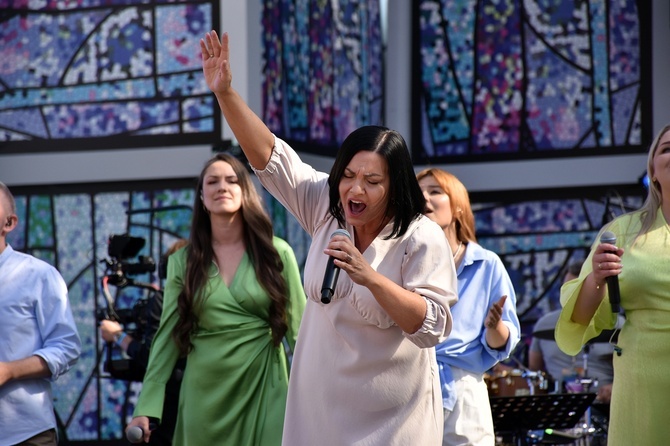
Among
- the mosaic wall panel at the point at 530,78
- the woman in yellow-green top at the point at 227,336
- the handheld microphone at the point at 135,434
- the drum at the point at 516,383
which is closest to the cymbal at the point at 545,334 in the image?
the drum at the point at 516,383

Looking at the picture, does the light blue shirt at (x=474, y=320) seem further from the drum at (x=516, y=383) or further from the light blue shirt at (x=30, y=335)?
the light blue shirt at (x=30, y=335)

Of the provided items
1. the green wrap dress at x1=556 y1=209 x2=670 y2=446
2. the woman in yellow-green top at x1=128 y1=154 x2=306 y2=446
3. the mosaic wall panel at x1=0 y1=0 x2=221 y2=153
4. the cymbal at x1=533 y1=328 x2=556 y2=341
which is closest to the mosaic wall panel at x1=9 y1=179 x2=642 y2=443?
the mosaic wall panel at x1=0 y1=0 x2=221 y2=153

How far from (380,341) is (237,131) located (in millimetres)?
753

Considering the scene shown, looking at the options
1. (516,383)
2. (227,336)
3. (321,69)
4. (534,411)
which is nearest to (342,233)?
(227,336)

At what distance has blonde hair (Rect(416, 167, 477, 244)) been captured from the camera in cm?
501

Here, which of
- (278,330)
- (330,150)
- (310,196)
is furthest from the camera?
(330,150)

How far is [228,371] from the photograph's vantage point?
4.87m

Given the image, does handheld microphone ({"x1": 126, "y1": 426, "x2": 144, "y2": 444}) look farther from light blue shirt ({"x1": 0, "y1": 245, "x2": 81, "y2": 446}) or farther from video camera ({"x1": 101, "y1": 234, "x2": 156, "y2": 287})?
video camera ({"x1": 101, "y1": 234, "x2": 156, "y2": 287})

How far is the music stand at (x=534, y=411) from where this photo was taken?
5.31 m

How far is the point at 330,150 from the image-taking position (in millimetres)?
9609

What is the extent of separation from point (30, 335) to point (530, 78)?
632 centimetres

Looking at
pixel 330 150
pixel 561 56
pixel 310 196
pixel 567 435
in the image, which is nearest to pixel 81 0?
pixel 330 150

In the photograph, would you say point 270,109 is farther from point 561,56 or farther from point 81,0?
point 561,56

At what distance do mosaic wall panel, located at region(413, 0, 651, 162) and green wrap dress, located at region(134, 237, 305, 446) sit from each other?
18.6 feet
